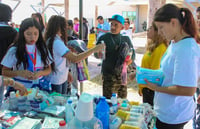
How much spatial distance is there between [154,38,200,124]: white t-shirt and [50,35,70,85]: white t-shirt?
134 centimetres

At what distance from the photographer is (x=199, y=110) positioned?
2.64 m

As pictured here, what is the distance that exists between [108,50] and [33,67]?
140cm

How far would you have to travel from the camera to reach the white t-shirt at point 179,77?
134 centimetres

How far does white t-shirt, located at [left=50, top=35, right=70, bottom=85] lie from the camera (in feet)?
7.97

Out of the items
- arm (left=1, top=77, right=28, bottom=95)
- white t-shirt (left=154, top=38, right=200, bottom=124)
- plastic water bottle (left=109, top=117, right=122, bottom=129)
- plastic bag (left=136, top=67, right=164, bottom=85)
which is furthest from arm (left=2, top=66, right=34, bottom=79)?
white t-shirt (left=154, top=38, right=200, bottom=124)

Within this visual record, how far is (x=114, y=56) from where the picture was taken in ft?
10.4

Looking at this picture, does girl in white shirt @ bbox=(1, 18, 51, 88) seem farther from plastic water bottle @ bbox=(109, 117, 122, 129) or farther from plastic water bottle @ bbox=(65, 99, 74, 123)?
plastic water bottle @ bbox=(109, 117, 122, 129)

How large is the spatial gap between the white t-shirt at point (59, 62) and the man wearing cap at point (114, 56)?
686 mm

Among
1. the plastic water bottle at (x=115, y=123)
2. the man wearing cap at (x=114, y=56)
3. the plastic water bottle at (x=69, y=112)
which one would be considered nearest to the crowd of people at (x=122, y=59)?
the man wearing cap at (x=114, y=56)

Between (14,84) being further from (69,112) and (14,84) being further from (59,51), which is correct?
(59,51)

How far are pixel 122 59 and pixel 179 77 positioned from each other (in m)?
1.80

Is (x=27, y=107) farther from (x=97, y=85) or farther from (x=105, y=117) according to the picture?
(x=97, y=85)

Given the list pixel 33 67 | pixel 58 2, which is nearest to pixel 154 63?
pixel 33 67

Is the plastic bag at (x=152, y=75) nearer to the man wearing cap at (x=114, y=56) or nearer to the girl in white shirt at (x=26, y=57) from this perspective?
the girl in white shirt at (x=26, y=57)
